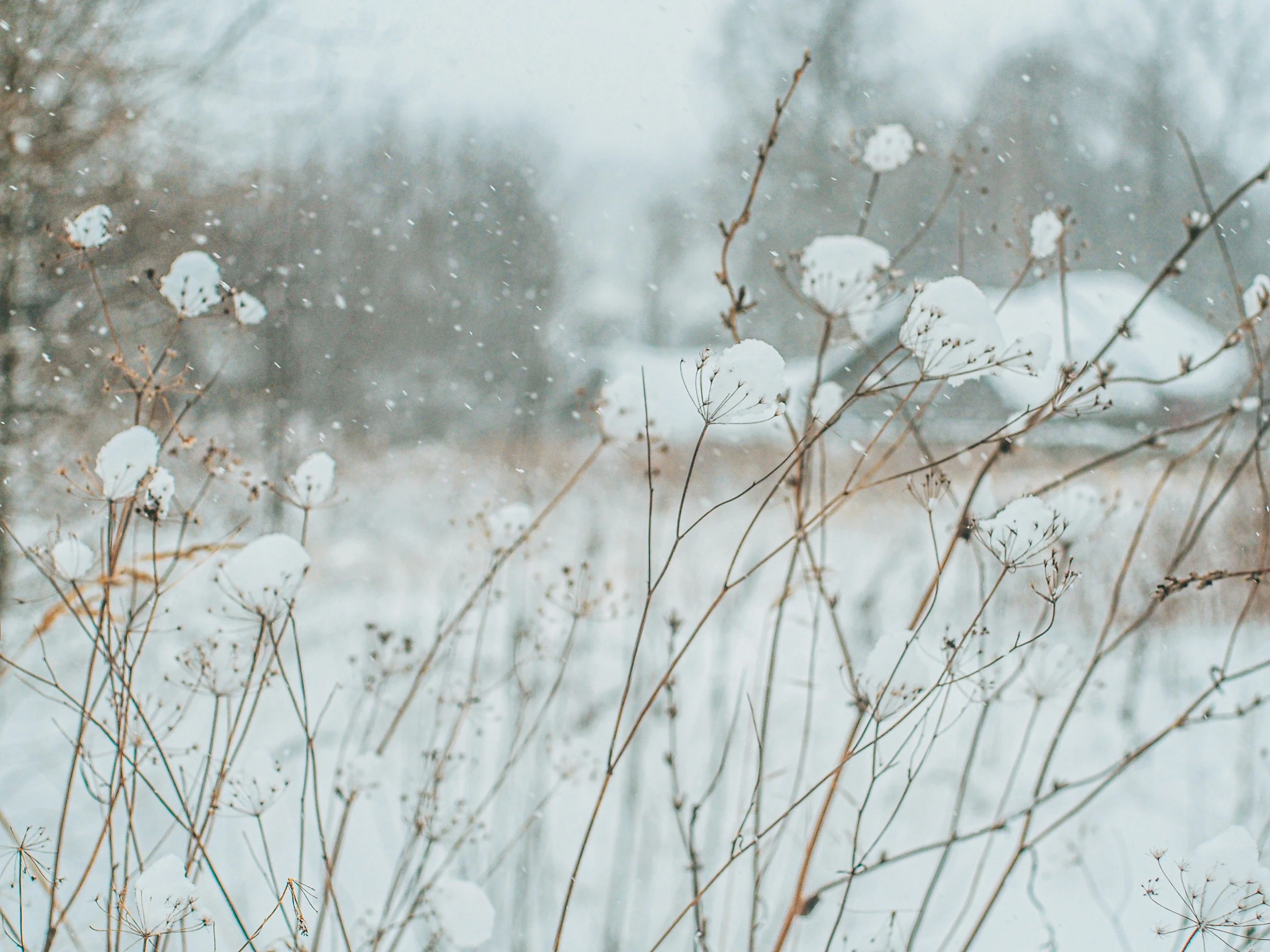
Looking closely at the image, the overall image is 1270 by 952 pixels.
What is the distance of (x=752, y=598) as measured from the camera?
3162 mm

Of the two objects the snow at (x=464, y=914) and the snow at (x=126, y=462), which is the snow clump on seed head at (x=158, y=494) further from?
the snow at (x=464, y=914)

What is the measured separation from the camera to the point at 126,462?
75 cm

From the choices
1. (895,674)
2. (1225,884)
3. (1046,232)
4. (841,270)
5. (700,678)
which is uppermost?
(700,678)

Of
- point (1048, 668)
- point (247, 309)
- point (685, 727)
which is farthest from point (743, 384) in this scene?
point (685, 727)

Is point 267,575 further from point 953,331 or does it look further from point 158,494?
point 953,331

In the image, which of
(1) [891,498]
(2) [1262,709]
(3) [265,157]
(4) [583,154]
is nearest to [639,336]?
(4) [583,154]

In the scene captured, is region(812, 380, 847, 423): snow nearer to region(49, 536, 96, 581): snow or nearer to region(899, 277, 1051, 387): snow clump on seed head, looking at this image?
region(899, 277, 1051, 387): snow clump on seed head

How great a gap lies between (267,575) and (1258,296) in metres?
1.06

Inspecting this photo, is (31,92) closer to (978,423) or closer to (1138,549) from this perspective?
(978,423)

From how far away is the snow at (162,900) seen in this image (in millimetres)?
676

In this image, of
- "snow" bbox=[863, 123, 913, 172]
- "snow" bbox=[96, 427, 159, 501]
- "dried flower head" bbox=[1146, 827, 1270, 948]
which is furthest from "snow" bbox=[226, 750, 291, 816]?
"snow" bbox=[863, 123, 913, 172]

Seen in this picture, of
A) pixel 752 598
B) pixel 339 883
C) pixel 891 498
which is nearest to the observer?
pixel 339 883

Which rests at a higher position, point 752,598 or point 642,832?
point 752,598

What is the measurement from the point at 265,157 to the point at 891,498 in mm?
2726
